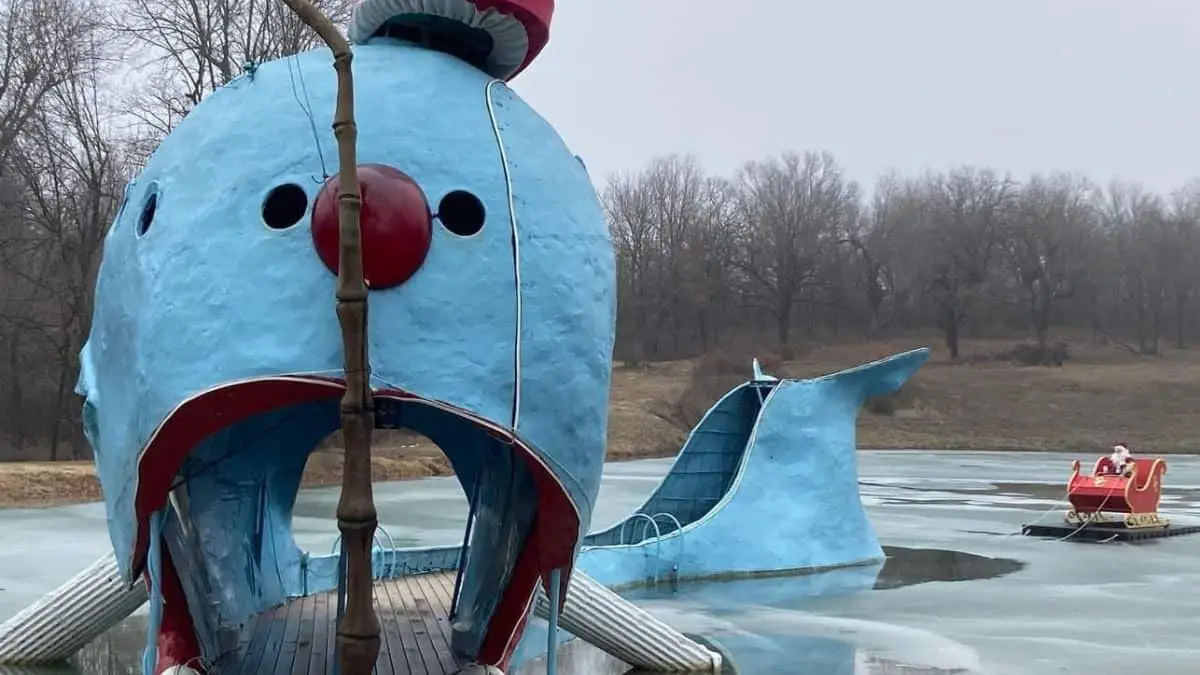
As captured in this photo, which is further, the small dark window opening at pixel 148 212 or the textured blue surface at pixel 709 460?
the textured blue surface at pixel 709 460

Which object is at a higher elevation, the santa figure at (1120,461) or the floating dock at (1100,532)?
the santa figure at (1120,461)

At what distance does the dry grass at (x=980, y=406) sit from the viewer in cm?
4403

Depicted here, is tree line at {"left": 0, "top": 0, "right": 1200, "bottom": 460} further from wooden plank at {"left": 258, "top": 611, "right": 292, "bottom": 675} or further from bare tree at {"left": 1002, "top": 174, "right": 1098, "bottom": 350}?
wooden plank at {"left": 258, "top": 611, "right": 292, "bottom": 675}

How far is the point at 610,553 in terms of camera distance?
45.1 feet

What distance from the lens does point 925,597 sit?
13.5 m

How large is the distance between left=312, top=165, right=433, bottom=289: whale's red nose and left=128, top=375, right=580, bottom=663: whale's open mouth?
43 centimetres

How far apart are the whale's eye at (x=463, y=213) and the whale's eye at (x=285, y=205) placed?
0.54 meters

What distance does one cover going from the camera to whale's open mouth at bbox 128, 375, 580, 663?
192 inches

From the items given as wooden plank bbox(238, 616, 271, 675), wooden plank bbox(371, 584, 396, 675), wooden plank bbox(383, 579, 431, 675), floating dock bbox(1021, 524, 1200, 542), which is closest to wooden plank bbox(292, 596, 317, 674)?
wooden plank bbox(238, 616, 271, 675)

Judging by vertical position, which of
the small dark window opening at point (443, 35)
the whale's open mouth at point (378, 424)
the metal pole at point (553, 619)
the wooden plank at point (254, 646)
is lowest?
the wooden plank at point (254, 646)

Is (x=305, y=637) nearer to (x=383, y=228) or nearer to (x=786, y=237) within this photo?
(x=383, y=228)

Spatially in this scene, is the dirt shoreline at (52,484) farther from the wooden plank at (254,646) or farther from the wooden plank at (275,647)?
the wooden plank at (254,646)

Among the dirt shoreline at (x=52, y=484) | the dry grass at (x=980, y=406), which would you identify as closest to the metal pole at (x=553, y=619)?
the dirt shoreline at (x=52, y=484)

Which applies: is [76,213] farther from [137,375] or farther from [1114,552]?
[137,375]
